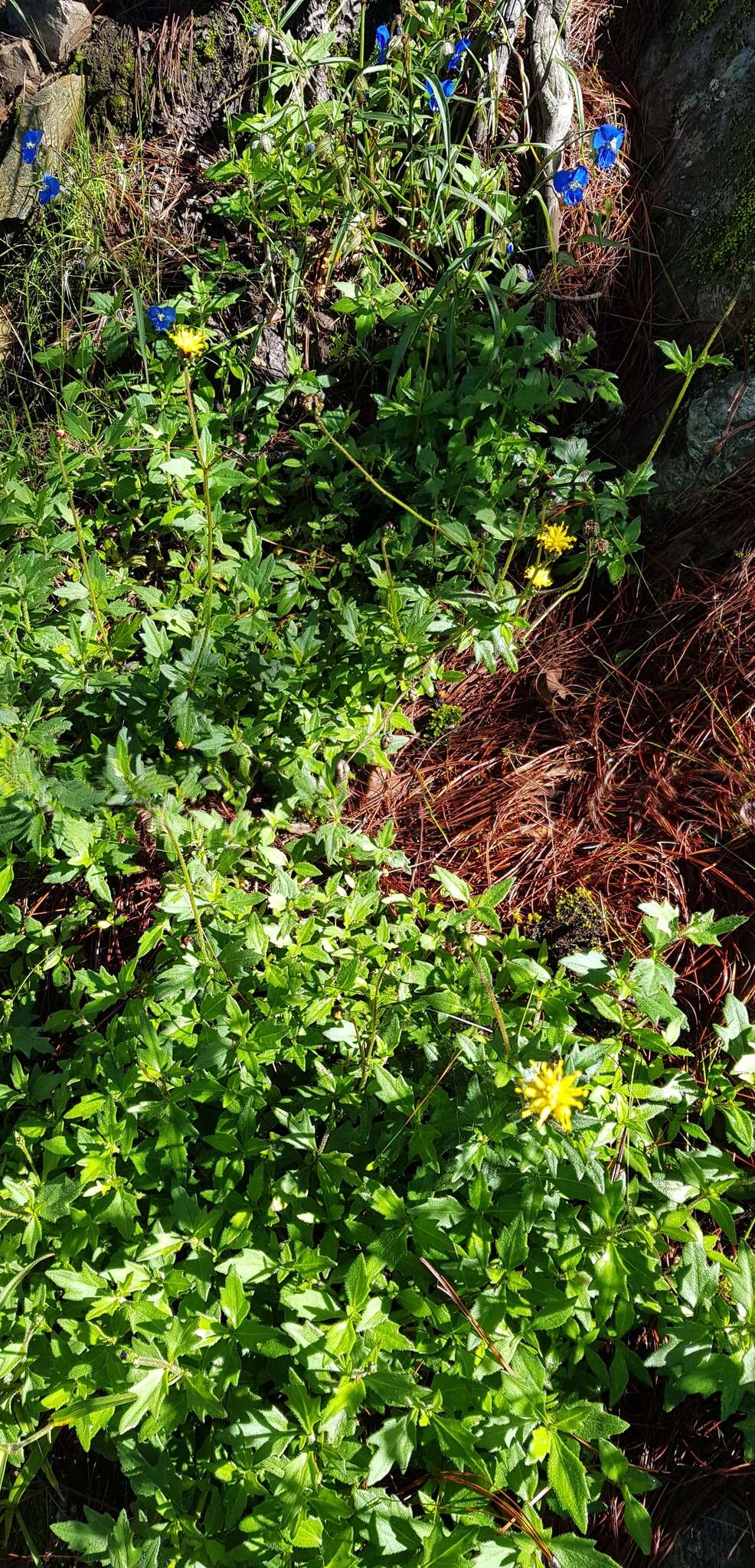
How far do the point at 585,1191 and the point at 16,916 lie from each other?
4.05 feet

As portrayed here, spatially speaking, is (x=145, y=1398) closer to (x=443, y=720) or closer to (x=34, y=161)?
(x=443, y=720)

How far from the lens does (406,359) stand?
2691 millimetres

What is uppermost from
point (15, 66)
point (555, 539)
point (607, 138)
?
point (607, 138)

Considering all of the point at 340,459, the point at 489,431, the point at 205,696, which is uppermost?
the point at 489,431

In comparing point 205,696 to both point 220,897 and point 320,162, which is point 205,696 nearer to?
point 220,897

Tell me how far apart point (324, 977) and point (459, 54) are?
265 cm

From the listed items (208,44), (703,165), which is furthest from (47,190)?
(703,165)

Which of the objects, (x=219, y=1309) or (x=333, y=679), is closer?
(x=219, y=1309)

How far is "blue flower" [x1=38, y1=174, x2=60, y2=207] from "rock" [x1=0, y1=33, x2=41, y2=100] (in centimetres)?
64

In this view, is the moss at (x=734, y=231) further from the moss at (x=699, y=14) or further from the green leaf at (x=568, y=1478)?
the green leaf at (x=568, y=1478)

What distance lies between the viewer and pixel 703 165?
263 cm

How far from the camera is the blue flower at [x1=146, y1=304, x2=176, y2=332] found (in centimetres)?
263

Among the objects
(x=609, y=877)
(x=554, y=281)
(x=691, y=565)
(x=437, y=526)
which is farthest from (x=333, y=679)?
(x=554, y=281)

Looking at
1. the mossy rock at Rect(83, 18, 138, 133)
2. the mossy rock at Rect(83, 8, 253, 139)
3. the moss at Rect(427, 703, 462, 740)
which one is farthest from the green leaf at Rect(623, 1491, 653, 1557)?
the mossy rock at Rect(83, 18, 138, 133)
